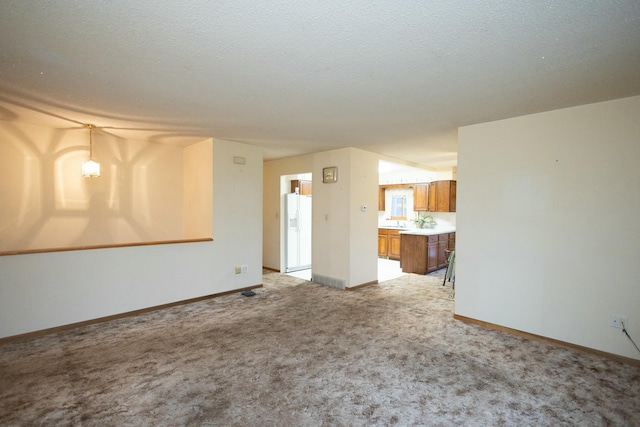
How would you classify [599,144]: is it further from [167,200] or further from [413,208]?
[167,200]

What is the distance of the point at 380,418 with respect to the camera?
199 cm

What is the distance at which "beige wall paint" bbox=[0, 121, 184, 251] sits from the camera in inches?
151

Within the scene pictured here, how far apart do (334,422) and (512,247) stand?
2.72 metres

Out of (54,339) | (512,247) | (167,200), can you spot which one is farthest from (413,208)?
(54,339)

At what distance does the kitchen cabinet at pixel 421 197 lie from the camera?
24.9 ft

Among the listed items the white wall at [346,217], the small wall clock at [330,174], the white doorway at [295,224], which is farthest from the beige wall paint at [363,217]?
the white doorway at [295,224]

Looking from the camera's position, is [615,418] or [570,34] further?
[615,418]

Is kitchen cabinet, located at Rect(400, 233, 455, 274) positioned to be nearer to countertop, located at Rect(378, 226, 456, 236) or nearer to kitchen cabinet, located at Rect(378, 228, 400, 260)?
countertop, located at Rect(378, 226, 456, 236)

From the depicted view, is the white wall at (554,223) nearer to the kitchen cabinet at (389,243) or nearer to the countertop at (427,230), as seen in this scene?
the countertop at (427,230)

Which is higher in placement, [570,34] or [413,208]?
[570,34]

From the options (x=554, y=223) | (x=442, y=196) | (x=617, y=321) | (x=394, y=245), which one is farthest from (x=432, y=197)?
(x=617, y=321)

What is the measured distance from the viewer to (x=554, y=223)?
313 centimetres

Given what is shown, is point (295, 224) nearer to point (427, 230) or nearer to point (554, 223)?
point (427, 230)

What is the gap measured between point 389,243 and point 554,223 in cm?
507
